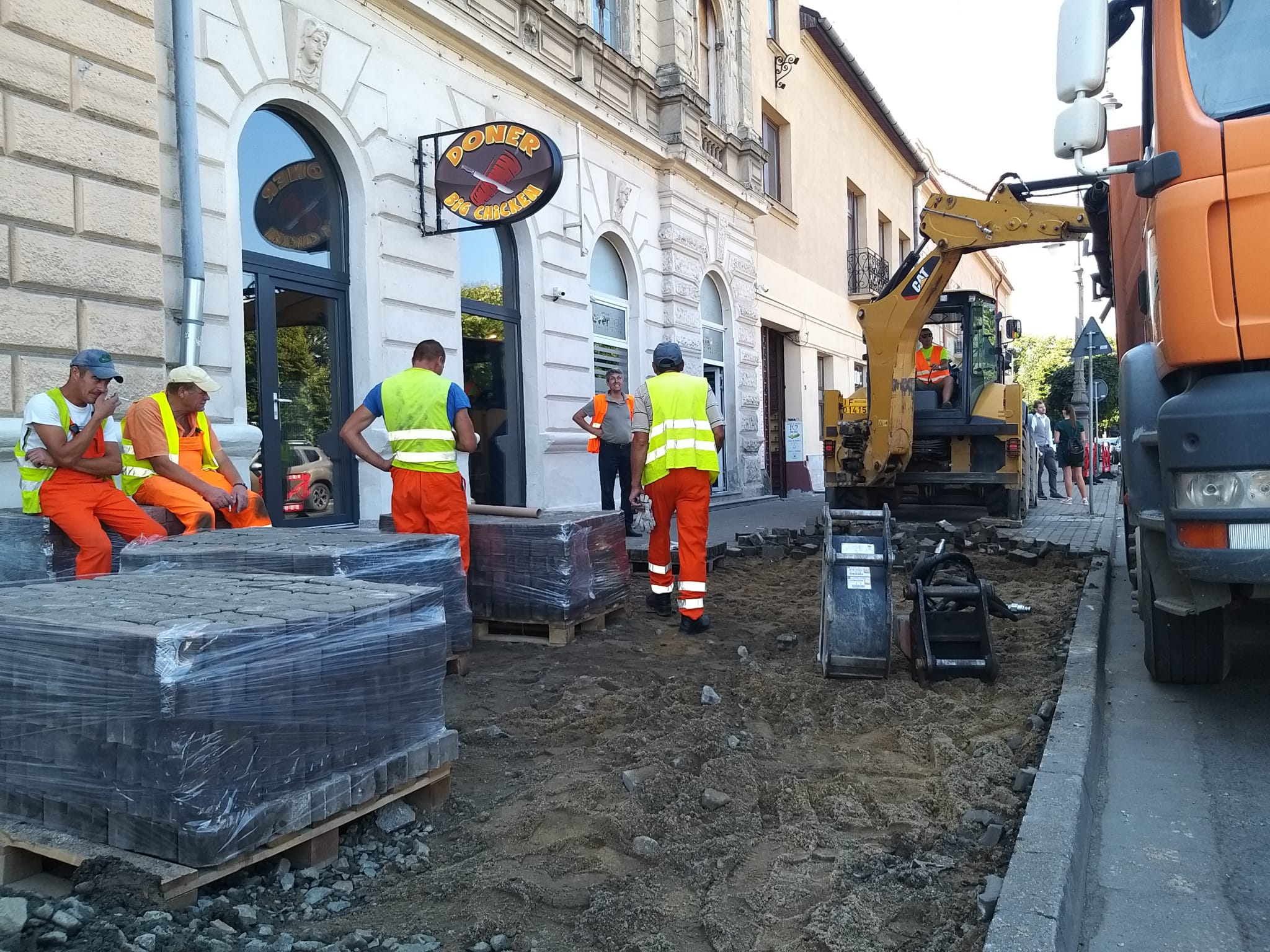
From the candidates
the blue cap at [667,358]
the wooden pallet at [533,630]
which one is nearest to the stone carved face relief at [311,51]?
the blue cap at [667,358]

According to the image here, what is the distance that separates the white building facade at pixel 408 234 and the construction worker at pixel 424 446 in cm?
201

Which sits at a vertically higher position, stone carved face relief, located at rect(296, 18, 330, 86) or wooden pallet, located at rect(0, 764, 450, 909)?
stone carved face relief, located at rect(296, 18, 330, 86)

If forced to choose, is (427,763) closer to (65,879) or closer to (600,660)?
(65,879)

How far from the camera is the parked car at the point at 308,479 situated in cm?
817

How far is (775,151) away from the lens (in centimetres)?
1942

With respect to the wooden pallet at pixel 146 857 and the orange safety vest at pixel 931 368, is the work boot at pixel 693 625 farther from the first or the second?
the orange safety vest at pixel 931 368

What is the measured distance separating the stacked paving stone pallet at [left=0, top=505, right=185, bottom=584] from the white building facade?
2.43 ft

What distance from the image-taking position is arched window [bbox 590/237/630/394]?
1245 centimetres

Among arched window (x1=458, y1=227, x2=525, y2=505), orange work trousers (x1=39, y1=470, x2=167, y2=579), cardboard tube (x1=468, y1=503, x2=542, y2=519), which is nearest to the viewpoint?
orange work trousers (x1=39, y1=470, x2=167, y2=579)

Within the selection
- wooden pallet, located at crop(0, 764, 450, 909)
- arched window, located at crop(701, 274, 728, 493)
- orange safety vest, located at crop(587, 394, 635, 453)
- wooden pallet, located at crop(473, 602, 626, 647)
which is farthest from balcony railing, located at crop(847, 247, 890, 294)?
wooden pallet, located at crop(0, 764, 450, 909)

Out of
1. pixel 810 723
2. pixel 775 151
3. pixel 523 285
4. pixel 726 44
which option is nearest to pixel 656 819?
pixel 810 723

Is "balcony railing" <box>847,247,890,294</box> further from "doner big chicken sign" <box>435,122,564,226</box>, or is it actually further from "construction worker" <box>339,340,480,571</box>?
"construction worker" <box>339,340,480,571</box>

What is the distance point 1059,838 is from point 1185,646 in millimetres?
2339

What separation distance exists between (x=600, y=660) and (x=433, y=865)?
8.16 feet
